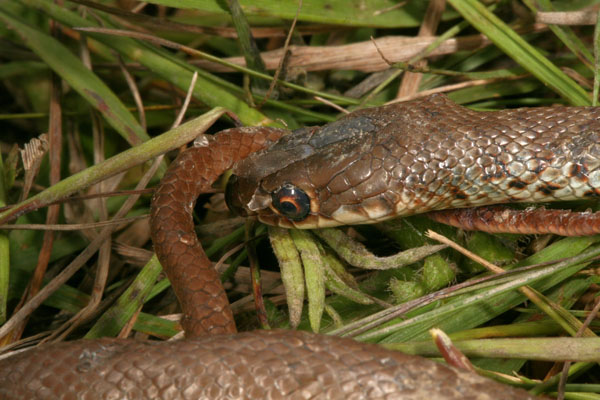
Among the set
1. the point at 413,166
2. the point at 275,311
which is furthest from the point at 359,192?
the point at 275,311

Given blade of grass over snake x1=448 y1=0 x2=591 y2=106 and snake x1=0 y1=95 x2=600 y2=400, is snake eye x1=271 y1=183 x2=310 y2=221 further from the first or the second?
blade of grass over snake x1=448 y1=0 x2=591 y2=106

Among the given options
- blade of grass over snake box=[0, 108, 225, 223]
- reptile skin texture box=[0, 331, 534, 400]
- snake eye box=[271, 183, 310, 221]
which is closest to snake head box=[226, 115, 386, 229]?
snake eye box=[271, 183, 310, 221]

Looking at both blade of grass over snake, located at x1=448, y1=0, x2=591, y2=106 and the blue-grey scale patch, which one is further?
blade of grass over snake, located at x1=448, y1=0, x2=591, y2=106

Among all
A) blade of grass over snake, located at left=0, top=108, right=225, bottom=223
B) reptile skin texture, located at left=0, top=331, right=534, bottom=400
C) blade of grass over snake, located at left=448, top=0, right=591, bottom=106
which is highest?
blade of grass over snake, located at left=448, top=0, right=591, bottom=106

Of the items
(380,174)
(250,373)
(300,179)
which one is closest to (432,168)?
(380,174)

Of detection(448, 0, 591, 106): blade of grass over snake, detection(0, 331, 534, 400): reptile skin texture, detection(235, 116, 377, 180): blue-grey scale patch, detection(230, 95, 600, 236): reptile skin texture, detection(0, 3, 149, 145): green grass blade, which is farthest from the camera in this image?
detection(0, 3, 149, 145): green grass blade

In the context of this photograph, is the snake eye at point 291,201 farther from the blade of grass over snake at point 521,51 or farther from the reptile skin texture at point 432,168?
the blade of grass over snake at point 521,51

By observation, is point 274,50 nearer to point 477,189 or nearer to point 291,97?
point 291,97
